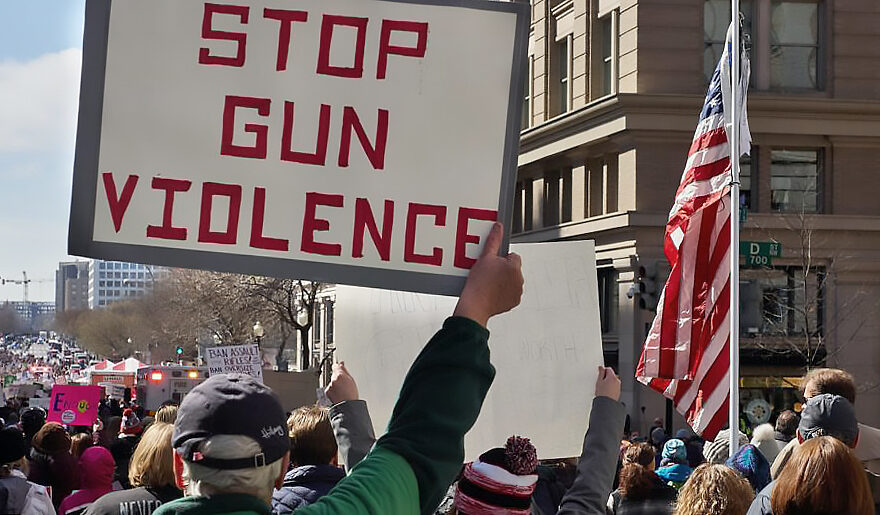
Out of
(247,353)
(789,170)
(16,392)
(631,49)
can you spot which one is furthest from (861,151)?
(16,392)

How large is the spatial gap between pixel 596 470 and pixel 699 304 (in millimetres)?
6514

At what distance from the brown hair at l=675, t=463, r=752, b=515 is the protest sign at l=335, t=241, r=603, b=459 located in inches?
31.4

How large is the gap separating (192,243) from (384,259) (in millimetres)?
526

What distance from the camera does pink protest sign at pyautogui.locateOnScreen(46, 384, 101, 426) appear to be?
19.0m

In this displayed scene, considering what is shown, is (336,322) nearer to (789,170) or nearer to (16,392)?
(789,170)

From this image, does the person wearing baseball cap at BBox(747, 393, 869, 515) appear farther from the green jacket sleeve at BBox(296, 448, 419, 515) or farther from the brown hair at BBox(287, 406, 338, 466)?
the green jacket sleeve at BBox(296, 448, 419, 515)

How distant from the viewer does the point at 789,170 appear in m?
31.9

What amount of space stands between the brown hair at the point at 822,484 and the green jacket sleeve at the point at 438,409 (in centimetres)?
181

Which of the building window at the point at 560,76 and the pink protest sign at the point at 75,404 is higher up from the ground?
the building window at the point at 560,76

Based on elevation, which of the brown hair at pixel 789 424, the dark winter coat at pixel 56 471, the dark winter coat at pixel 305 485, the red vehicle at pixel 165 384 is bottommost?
the red vehicle at pixel 165 384

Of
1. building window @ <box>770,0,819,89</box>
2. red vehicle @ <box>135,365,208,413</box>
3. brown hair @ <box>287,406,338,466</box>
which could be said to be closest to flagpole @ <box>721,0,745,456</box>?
brown hair @ <box>287,406,338,466</box>

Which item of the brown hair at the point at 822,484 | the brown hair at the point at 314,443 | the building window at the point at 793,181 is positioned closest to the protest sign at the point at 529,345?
the brown hair at the point at 314,443

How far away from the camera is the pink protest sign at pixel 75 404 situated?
18969 millimetres

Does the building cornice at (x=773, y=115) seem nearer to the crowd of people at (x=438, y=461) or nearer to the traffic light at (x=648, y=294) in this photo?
the traffic light at (x=648, y=294)
